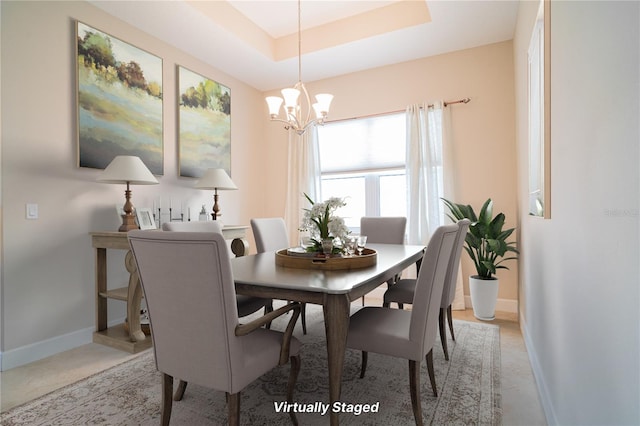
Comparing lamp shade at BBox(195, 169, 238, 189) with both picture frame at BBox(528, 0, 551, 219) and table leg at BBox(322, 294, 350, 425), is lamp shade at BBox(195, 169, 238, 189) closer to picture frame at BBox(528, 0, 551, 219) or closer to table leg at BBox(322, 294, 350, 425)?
table leg at BBox(322, 294, 350, 425)

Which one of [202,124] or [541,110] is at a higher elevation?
[202,124]

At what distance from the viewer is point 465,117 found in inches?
144

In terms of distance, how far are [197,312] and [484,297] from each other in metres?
2.76

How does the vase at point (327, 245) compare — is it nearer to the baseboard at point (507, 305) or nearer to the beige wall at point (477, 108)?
the beige wall at point (477, 108)

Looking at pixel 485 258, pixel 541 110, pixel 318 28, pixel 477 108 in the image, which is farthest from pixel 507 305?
pixel 318 28

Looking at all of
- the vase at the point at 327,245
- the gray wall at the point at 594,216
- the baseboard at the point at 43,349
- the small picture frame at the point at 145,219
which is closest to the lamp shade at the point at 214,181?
the small picture frame at the point at 145,219

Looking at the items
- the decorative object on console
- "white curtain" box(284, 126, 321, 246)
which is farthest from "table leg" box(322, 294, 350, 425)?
"white curtain" box(284, 126, 321, 246)

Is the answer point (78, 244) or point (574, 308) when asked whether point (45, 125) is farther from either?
point (574, 308)

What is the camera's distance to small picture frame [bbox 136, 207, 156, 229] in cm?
293

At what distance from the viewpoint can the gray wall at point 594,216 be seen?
797 millimetres

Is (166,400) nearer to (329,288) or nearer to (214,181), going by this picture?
(329,288)

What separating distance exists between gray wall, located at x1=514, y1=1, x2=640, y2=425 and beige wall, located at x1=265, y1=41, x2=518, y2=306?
75.4 inches

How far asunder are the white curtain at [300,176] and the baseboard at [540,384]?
280cm

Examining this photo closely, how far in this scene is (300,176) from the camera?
451cm
